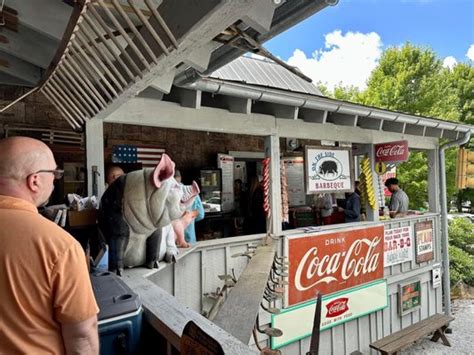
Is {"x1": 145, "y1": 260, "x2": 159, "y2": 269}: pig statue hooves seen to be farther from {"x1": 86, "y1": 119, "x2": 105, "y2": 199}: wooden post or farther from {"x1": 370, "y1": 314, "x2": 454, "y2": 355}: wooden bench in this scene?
{"x1": 370, "y1": 314, "x2": 454, "y2": 355}: wooden bench

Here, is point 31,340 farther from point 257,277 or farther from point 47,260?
point 257,277

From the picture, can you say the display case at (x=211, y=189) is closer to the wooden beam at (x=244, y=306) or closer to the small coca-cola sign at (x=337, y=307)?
the small coca-cola sign at (x=337, y=307)

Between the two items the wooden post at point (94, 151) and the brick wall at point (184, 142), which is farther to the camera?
the brick wall at point (184, 142)

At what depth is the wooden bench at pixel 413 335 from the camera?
613cm

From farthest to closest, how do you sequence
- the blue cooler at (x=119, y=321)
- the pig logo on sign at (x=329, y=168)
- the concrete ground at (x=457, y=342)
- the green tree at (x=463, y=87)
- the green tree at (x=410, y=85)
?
1. the green tree at (x=463, y=87)
2. the green tree at (x=410, y=85)
3. the concrete ground at (x=457, y=342)
4. the pig logo on sign at (x=329, y=168)
5. the blue cooler at (x=119, y=321)

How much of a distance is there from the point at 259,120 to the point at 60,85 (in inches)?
106

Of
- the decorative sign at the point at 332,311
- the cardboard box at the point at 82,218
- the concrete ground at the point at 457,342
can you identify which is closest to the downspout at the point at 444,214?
the concrete ground at the point at 457,342

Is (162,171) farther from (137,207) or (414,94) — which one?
(414,94)

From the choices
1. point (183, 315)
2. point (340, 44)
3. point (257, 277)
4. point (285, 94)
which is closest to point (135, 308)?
point (183, 315)

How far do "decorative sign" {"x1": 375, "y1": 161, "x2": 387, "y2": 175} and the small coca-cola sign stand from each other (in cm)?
243

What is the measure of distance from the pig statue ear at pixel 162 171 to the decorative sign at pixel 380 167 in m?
5.08

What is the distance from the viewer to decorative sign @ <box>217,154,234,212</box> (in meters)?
7.63

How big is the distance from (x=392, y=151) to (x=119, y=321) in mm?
5799

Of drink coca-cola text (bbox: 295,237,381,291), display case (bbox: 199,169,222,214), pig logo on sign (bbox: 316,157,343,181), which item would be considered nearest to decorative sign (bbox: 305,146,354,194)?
pig logo on sign (bbox: 316,157,343,181)
